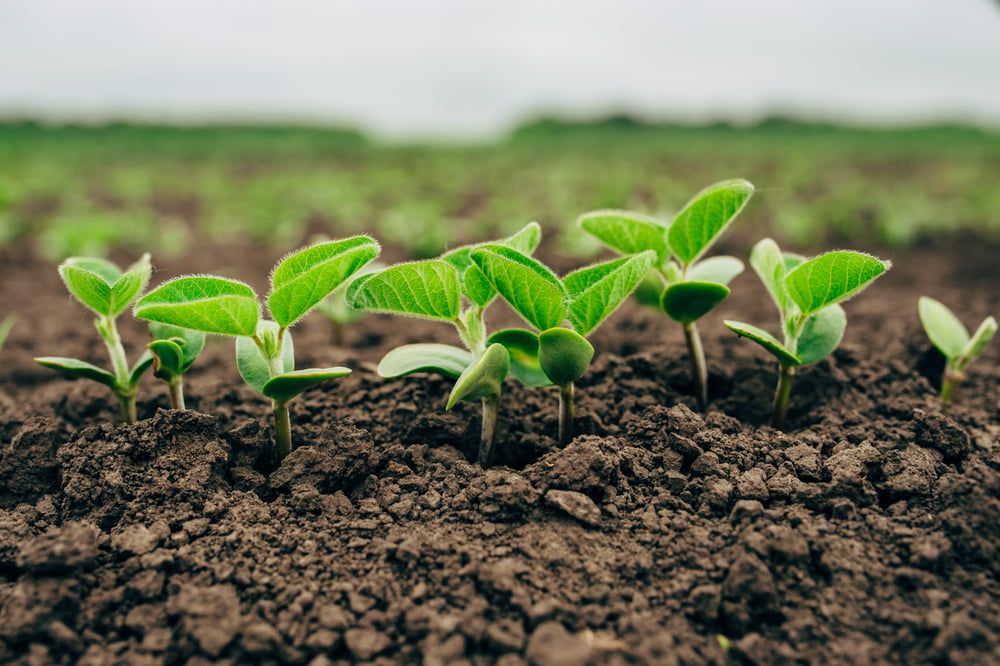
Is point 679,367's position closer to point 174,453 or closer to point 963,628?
point 963,628

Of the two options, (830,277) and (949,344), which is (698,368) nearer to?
(830,277)

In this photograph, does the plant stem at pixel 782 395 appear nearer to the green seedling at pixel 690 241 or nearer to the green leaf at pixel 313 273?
the green seedling at pixel 690 241

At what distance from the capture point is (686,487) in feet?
5.46

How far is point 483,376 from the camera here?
161cm

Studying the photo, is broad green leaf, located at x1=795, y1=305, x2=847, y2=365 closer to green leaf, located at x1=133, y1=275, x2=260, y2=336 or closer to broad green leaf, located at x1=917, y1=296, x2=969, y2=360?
broad green leaf, located at x1=917, y1=296, x2=969, y2=360

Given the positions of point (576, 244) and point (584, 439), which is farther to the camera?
point (576, 244)

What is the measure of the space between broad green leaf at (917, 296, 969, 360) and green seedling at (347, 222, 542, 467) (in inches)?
43.1

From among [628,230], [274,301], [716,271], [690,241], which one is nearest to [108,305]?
[274,301]

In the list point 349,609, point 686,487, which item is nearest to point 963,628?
point 686,487

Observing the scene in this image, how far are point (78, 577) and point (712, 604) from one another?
1.14 metres

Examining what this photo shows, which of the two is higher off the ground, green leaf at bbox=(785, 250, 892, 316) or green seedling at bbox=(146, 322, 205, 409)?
green leaf at bbox=(785, 250, 892, 316)

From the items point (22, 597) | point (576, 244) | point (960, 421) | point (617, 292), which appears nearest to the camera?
point (22, 597)

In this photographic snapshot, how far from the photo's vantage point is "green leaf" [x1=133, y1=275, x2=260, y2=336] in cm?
147

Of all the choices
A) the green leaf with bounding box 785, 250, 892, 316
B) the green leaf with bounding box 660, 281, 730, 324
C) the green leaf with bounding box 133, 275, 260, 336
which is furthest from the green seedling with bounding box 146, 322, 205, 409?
the green leaf with bounding box 785, 250, 892, 316
